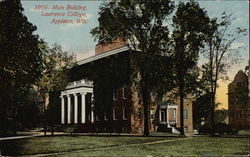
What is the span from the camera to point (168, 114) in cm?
5234

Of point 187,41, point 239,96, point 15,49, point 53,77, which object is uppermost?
point 187,41

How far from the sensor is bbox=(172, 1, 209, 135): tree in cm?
3388

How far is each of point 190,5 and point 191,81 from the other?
811cm

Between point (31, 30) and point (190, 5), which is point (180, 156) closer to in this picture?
point (31, 30)

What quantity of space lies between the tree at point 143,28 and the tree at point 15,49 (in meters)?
9.26

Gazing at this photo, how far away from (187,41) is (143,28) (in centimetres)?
531

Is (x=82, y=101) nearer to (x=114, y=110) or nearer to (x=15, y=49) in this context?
(x=114, y=110)

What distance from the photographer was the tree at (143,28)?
3222 cm

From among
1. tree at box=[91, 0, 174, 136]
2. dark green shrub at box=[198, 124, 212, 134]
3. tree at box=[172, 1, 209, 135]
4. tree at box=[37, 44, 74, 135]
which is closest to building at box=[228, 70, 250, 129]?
dark green shrub at box=[198, 124, 212, 134]

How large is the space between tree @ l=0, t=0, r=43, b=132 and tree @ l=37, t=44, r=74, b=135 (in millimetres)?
2369

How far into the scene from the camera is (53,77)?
29.5 metres

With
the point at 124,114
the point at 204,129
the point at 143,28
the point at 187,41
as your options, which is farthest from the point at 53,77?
→ the point at 204,129

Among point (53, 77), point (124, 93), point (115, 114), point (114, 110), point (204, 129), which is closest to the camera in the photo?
point (53, 77)

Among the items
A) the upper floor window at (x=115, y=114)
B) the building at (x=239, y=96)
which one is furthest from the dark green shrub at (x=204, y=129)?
the upper floor window at (x=115, y=114)
